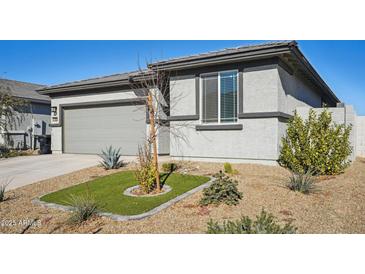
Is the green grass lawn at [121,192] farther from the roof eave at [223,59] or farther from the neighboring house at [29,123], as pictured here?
the neighboring house at [29,123]

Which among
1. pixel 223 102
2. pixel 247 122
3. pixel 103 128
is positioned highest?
pixel 223 102

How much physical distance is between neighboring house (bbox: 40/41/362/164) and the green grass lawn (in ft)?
8.63

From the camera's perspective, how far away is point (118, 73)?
50.2ft

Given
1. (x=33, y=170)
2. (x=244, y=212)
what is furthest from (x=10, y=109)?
(x=244, y=212)

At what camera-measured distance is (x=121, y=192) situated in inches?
249

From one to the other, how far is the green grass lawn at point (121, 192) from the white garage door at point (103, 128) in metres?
4.14

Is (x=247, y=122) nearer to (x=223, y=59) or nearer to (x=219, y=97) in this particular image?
(x=219, y=97)

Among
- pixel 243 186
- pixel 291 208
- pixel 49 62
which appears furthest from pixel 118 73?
pixel 291 208

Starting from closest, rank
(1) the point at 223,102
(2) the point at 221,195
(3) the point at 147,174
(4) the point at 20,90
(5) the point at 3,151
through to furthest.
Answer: (2) the point at 221,195 < (3) the point at 147,174 < (1) the point at 223,102 < (5) the point at 3,151 < (4) the point at 20,90

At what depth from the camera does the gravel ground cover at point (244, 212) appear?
168 inches

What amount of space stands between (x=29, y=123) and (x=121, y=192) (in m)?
15.7

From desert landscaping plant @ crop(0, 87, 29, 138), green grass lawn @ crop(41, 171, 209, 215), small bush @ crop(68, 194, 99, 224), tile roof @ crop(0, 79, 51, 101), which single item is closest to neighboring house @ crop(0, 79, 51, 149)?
tile roof @ crop(0, 79, 51, 101)

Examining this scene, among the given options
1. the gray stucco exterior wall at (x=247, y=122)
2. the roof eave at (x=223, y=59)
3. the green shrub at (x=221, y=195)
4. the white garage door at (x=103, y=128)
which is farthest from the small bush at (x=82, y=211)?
the white garage door at (x=103, y=128)
